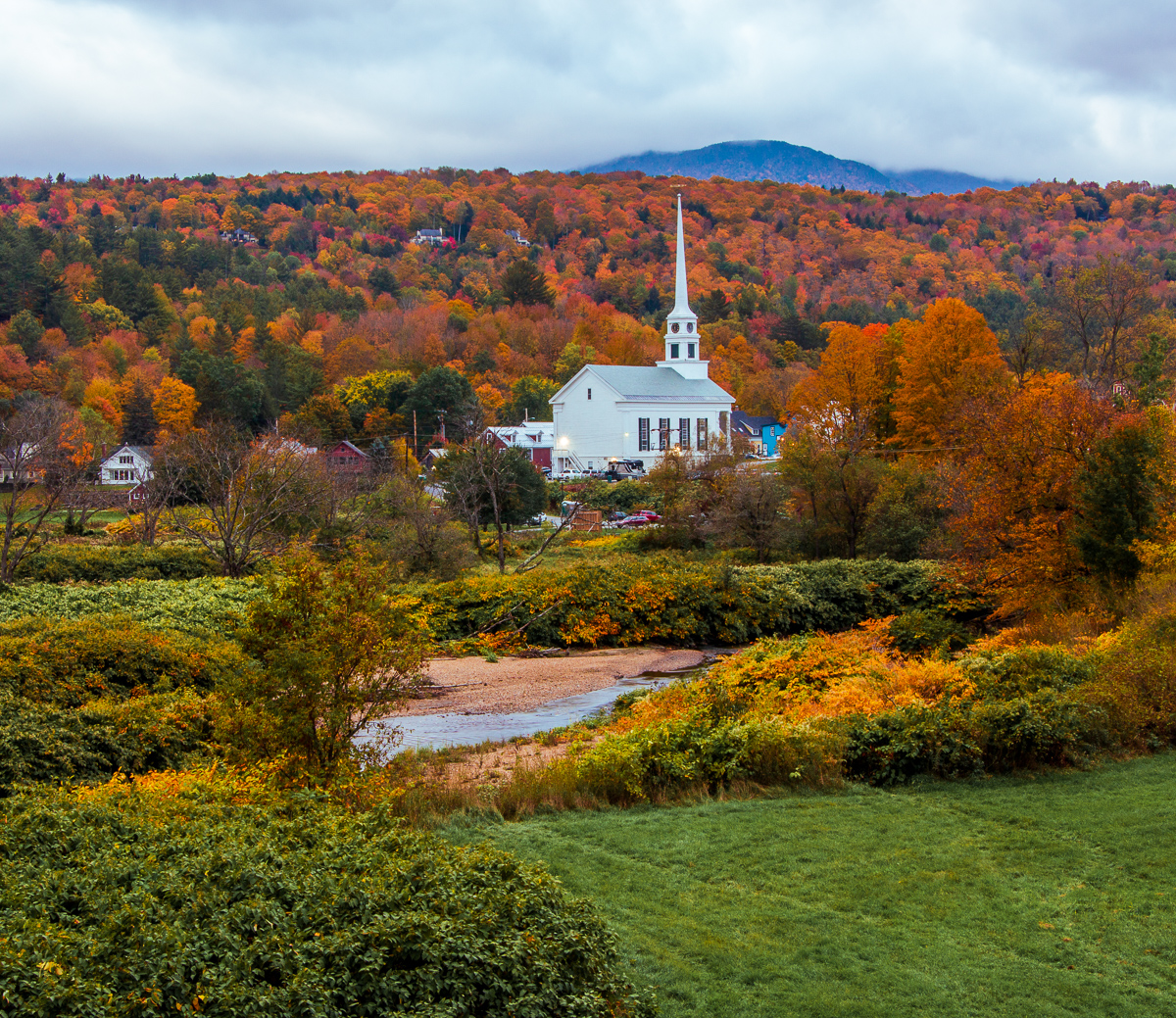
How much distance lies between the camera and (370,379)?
78938 millimetres

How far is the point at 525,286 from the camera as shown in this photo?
125 meters

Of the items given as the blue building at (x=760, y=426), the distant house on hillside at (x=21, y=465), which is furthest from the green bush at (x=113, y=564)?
the blue building at (x=760, y=426)

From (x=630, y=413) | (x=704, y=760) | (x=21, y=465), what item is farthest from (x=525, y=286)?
(x=704, y=760)

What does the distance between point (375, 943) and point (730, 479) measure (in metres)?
36.1

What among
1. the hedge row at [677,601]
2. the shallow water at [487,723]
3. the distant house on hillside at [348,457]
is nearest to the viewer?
the shallow water at [487,723]

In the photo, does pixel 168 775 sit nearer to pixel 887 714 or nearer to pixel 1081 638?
pixel 887 714

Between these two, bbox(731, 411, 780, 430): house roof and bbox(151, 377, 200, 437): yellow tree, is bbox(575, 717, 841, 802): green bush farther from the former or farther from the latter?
bbox(731, 411, 780, 430): house roof

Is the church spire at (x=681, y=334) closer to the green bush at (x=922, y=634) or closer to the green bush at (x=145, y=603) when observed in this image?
the green bush at (x=922, y=634)

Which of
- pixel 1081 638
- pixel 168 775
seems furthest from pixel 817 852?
pixel 1081 638

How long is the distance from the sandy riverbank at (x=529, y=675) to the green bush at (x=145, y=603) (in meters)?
4.57

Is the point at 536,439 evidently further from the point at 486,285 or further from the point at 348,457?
the point at 486,285

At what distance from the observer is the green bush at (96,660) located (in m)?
14.0

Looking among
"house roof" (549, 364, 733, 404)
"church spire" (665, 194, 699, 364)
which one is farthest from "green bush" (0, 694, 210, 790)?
"church spire" (665, 194, 699, 364)

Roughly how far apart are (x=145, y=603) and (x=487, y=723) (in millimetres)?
10359
